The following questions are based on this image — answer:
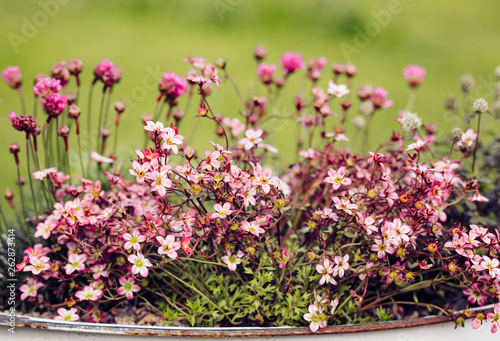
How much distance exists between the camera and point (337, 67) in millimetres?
1579

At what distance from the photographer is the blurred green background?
14.0ft

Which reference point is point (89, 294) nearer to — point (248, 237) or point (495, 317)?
point (248, 237)

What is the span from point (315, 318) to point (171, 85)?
0.65m

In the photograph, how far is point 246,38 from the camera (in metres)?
4.84

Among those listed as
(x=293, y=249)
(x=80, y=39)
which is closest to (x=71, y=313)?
(x=293, y=249)

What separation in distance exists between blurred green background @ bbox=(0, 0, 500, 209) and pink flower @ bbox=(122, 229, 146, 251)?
285 cm

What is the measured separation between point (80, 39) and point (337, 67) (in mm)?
3611

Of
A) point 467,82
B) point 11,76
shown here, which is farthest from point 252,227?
point 467,82

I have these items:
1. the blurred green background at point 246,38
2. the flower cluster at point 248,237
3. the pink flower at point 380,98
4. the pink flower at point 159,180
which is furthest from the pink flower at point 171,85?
the blurred green background at point 246,38

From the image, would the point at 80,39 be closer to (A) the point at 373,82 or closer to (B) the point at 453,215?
(A) the point at 373,82

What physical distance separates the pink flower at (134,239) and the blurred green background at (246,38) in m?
2.85

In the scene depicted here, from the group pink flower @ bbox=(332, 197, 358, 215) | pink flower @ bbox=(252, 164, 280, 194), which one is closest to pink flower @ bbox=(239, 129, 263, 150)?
pink flower @ bbox=(252, 164, 280, 194)

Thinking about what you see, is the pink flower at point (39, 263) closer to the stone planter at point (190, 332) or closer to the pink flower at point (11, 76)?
the stone planter at point (190, 332)

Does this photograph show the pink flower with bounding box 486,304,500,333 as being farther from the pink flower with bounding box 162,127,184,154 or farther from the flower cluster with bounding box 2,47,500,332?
the pink flower with bounding box 162,127,184,154
